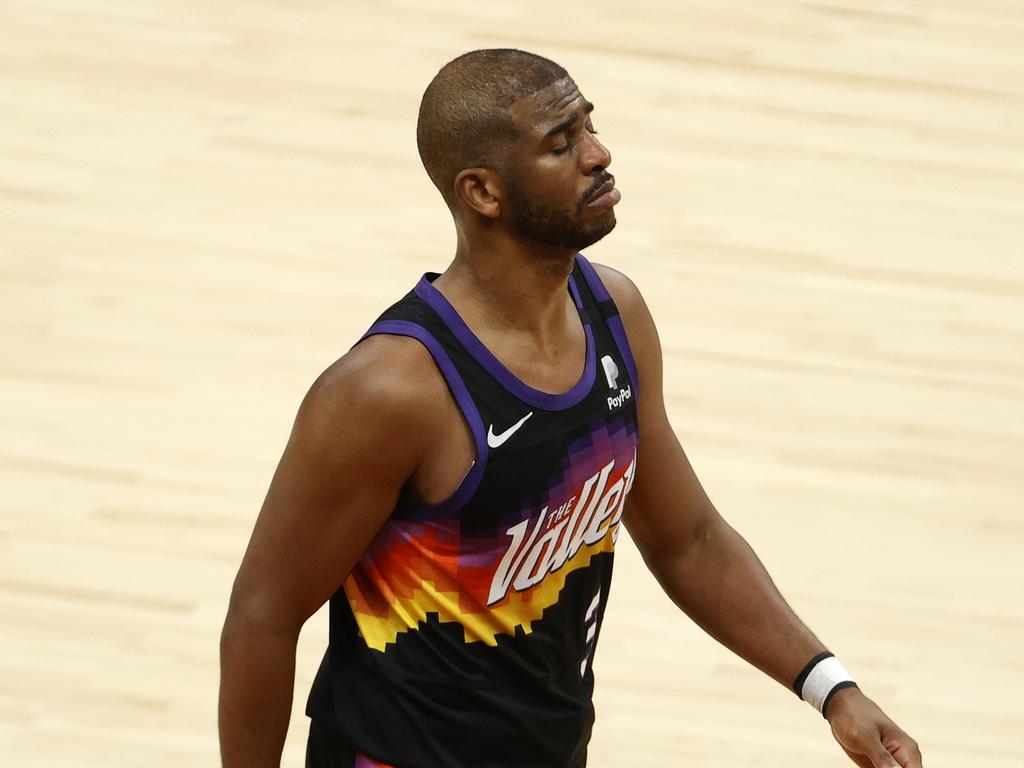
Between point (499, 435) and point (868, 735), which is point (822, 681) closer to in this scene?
point (868, 735)

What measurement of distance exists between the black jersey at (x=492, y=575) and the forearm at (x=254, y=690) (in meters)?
0.07

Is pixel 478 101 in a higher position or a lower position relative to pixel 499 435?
higher

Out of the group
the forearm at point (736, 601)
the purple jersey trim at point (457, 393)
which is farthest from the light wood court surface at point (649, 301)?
the purple jersey trim at point (457, 393)

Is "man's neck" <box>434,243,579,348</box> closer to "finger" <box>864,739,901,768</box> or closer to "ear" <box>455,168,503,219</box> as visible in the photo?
"ear" <box>455,168,503,219</box>

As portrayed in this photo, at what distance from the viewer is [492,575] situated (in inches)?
67.7

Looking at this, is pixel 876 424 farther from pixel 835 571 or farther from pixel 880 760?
pixel 880 760

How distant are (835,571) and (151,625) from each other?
1323 millimetres

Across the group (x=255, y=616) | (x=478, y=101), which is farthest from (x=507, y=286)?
(x=255, y=616)

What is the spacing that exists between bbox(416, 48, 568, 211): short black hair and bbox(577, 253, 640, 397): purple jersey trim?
22cm

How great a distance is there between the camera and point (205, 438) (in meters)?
3.85

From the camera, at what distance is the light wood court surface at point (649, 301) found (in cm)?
325

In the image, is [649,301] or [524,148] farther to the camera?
[649,301]

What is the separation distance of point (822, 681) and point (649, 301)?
2553mm

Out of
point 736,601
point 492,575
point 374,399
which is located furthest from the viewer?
point 736,601
